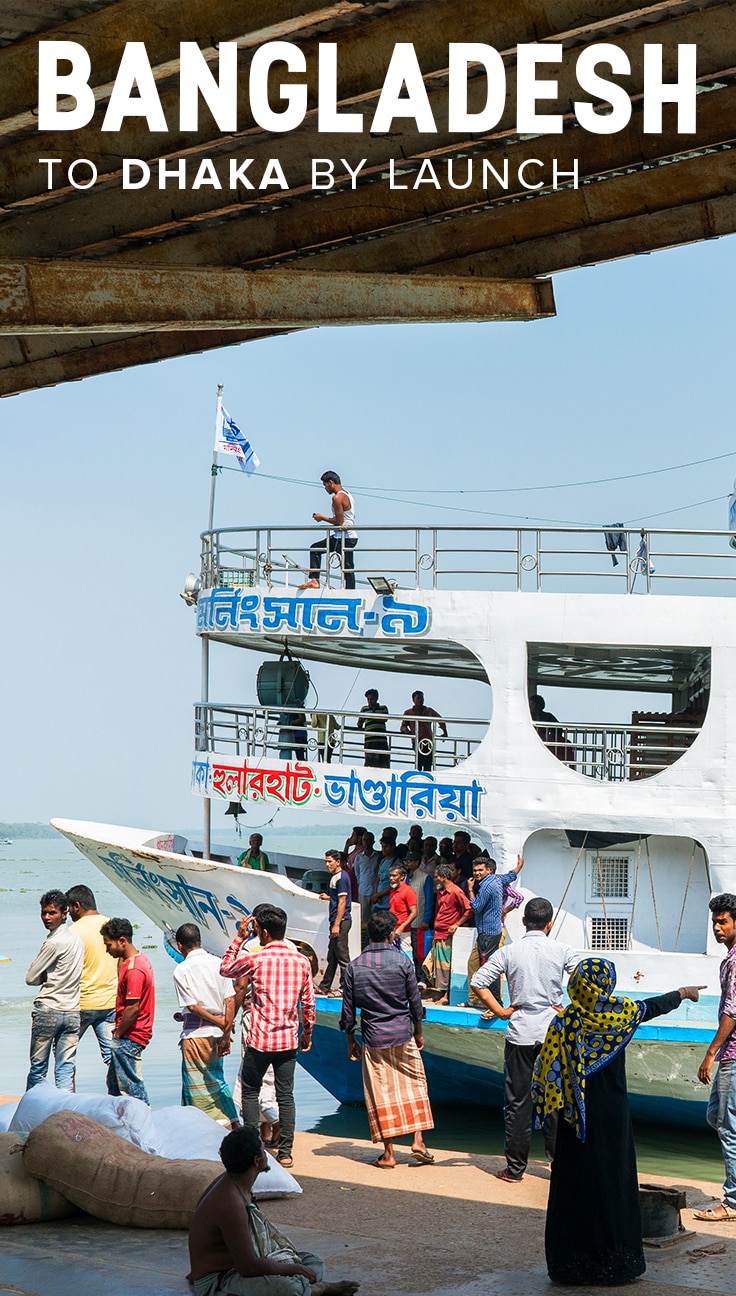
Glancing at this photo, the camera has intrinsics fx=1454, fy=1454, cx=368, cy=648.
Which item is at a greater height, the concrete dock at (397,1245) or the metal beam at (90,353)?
the metal beam at (90,353)

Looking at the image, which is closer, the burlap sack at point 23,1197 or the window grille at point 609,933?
the burlap sack at point 23,1197

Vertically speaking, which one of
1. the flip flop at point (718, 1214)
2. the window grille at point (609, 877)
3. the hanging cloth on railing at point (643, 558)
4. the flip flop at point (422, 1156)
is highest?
the hanging cloth on railing at point (643, 558)

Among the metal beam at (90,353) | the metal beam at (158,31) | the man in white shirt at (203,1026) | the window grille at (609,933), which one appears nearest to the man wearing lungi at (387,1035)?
the man in white shirt at (203,1026)

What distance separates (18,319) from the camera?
259 inches

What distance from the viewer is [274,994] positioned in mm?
8727

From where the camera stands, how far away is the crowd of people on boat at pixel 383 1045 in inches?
254

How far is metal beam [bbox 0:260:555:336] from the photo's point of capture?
663 cm

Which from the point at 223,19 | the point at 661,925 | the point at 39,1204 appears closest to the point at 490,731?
the point at 661,925

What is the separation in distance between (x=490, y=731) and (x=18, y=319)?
25.8 ft

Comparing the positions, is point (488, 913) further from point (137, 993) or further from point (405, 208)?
point (405, 208)

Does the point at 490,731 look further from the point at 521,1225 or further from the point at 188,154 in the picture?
the point at 188,154

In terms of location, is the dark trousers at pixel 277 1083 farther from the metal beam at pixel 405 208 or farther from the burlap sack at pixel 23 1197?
the metal beam at pixel 405 208

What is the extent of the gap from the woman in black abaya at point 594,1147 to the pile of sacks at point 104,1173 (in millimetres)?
1853

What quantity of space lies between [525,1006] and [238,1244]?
10.7 feet
